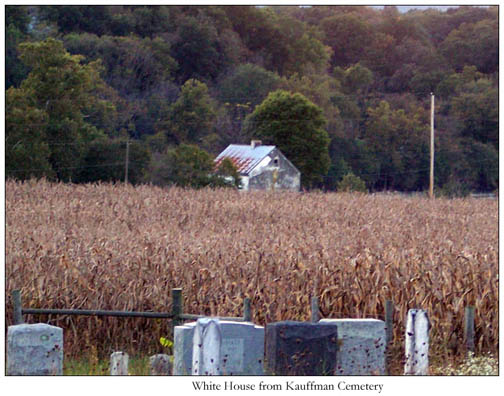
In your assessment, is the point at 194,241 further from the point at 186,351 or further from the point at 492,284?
the point at 186,351

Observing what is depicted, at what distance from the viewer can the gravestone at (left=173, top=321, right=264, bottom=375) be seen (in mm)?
5801

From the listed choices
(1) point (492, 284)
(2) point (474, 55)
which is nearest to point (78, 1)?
(1) point (492, 284)

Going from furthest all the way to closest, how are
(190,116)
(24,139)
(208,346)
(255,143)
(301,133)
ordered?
(301,133) → (190,116) → (255,143) → (24,139) → (208,346)

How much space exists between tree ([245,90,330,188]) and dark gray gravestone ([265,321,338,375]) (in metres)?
42.8

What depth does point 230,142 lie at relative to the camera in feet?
177

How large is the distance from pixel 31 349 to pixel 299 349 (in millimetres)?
1799

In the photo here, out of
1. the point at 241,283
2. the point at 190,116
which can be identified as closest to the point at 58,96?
the point at 190,116

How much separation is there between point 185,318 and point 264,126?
44.2 meters

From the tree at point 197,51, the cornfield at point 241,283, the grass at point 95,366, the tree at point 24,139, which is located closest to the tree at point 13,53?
the tree at point 24,139

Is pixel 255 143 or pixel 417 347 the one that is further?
pixel 255 143

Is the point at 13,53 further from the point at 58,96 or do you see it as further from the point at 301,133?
the point at 301,133

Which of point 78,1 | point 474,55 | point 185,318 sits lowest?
point 185,318

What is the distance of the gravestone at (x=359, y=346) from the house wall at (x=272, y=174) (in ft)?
127

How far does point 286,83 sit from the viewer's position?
56.2 m
